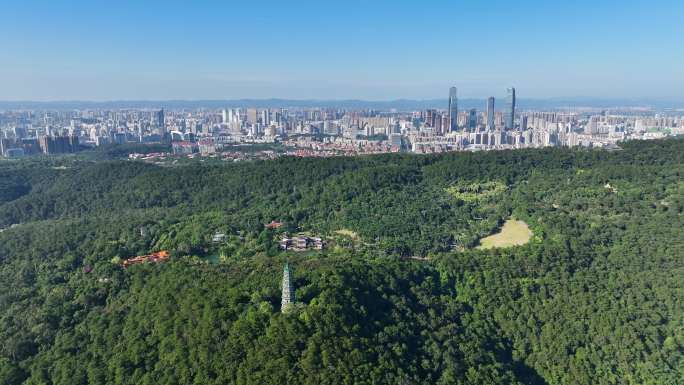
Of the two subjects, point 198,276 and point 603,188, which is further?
point 603,188

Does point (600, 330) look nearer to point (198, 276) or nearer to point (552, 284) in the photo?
point (552, 284)

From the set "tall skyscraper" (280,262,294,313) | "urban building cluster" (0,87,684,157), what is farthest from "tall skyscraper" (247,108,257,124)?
"tall skyscraper" (280,262,294,313)

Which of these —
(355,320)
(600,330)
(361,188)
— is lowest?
(600,330)

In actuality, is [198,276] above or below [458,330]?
above

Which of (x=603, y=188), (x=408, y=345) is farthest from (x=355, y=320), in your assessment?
(x=603, y=188)

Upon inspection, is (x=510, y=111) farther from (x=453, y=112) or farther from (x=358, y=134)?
(x=358, y=134)

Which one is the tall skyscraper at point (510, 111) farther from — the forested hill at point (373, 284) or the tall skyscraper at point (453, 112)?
the forested hill at point (373, 284)
